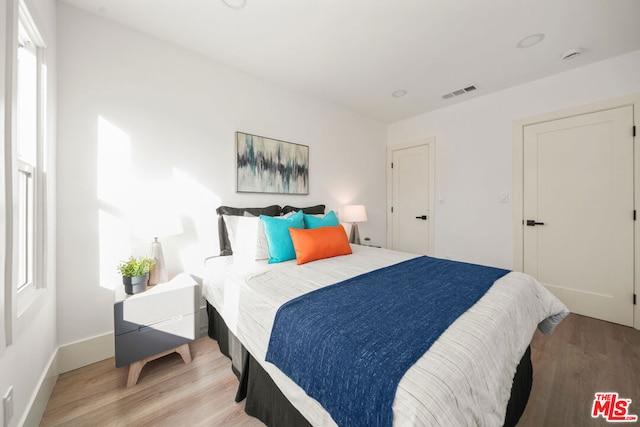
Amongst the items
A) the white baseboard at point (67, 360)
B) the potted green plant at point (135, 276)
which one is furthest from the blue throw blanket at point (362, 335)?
the white baseboard at point (67, 360)

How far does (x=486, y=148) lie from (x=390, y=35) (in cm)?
202

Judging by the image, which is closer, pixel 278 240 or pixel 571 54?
pixel 278 240

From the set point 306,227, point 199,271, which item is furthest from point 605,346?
point 199,271

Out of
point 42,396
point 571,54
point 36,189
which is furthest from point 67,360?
point 571,54

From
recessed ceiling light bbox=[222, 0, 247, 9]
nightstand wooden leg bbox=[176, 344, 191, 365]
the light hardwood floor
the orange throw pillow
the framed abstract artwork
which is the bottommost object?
the light hardwood floor

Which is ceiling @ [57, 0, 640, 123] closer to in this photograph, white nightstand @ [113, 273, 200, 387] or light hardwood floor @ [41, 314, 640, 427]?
white nightstand @ [113, 273, 200, 387]

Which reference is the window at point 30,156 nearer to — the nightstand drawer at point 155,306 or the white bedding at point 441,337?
the nightstand drawer at point 155,306

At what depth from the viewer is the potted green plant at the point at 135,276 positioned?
5.39 ft

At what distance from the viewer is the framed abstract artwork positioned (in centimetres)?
256

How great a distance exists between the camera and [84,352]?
5.82 feet

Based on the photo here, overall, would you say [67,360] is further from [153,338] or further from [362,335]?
[362,335]

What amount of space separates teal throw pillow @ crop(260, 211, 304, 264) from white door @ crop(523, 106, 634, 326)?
281 centimetres

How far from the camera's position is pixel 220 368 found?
5.75 ft

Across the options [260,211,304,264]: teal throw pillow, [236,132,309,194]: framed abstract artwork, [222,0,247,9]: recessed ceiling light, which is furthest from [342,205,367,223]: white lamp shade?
[222,0,247,9]: recessed ceiling light
